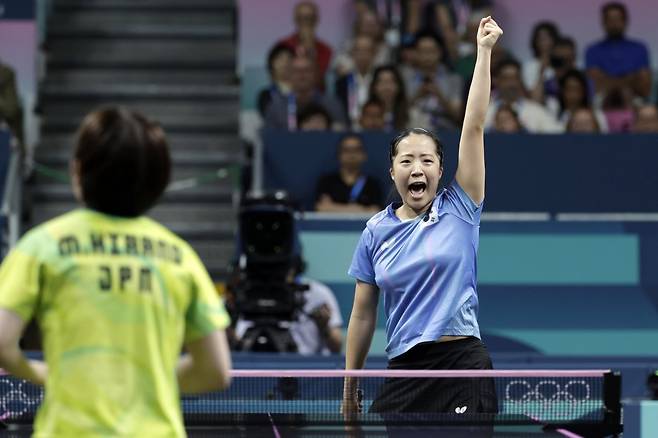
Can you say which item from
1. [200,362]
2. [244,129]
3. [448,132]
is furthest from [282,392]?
[244,129]

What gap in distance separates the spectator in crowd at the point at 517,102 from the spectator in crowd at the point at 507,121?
1.19 ft

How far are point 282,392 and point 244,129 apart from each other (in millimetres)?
5947

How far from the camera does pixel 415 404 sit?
178 inches

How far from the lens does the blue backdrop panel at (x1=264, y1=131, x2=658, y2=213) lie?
944cm

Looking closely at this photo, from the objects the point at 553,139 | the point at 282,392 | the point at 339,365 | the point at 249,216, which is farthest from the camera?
the point at 553,139

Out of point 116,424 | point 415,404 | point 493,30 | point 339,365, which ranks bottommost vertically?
point 339,365

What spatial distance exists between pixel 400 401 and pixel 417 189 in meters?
0.70

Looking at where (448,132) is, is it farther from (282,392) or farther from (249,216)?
(282,392)

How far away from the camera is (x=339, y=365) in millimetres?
7238

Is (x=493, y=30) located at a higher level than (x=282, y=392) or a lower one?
higher

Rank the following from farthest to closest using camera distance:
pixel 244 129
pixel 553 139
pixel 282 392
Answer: pixel 244 129, pixel 553 139, pixel 282 392

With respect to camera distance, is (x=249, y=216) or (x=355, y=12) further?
(x=355, y=12)

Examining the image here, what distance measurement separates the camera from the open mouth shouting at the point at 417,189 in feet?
14.8

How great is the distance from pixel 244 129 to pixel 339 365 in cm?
419
